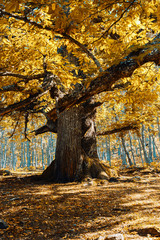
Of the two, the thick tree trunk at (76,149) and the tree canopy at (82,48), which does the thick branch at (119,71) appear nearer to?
the tree canopy at (82,48)

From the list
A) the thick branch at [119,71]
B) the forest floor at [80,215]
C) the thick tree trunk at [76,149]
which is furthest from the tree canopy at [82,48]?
the forest floor at [80,215]

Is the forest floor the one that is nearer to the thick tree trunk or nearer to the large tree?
the thick tree trunk

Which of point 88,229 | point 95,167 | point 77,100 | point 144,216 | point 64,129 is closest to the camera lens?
point 88,229

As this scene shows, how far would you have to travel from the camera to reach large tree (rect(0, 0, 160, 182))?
250 cm

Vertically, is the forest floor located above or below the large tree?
below

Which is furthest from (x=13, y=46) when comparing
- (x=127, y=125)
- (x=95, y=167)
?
(x=127, y=125)

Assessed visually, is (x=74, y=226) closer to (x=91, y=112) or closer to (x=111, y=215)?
(x=111, y=215)

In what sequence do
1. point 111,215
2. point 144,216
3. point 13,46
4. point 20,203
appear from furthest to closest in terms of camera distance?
point 13,46 < point 20,203 < point 111,215 < point 144,216

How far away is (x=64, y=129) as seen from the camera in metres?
6.99

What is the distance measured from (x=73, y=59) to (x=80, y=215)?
6.44 meters

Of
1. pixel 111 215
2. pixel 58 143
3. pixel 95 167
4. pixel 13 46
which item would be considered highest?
pixel 13 46

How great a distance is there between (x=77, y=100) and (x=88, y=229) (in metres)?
2.73

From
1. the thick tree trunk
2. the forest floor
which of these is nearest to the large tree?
the thick tree trunk

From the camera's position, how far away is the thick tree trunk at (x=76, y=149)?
6379 millimetres
